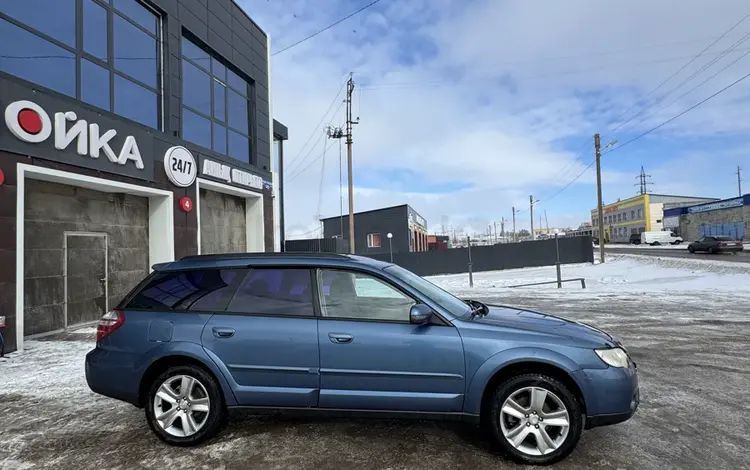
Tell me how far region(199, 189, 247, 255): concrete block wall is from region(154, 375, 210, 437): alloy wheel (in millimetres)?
9938

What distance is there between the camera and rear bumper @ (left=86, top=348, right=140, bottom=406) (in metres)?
3.60

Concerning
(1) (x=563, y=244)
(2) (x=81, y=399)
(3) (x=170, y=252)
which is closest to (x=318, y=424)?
(2) (x=81, y=399)

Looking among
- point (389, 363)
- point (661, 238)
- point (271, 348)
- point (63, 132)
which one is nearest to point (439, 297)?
point (389, 363)

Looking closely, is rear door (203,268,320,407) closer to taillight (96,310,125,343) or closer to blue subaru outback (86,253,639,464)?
blue subaru outback (86,253,639,464)

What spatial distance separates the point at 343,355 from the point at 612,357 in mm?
2005

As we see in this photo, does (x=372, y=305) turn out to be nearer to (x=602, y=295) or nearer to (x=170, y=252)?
(x=170, y=252)

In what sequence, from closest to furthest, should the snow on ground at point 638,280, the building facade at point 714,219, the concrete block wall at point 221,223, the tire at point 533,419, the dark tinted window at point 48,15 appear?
the tire at point 533,419
the dark tinted window at point 48,15
the concrete block wall at point 221,223
the snow on ground at point 638,280
the building facade at point 714,219

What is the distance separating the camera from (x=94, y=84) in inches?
358

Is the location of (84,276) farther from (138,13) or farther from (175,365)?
(175,365)

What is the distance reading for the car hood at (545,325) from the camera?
3330mm

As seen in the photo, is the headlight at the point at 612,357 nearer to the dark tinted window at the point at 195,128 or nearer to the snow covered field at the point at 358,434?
the snow covered field at the point at 358,434

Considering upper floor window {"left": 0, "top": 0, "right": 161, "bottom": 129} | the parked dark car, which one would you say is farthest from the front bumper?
the parked dark car

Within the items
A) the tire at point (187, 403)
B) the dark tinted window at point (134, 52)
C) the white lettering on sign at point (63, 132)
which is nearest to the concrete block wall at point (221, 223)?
the dark tinted window at point (134, 52)

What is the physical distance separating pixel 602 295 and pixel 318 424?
1242cm
